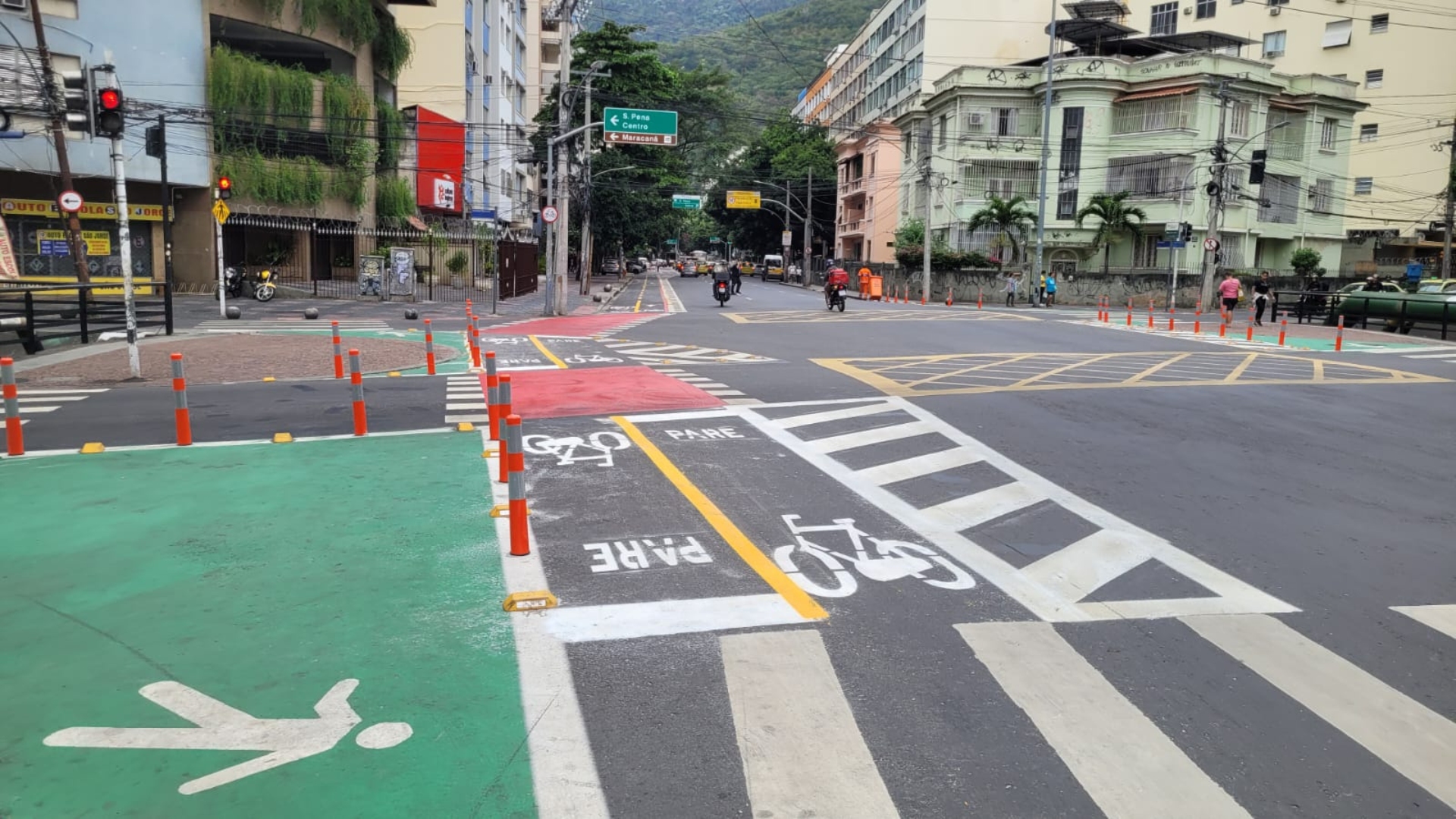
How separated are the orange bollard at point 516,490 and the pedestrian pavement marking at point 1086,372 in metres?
8.62

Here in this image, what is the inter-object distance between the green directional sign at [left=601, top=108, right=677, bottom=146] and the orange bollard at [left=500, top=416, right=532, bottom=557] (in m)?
29.0

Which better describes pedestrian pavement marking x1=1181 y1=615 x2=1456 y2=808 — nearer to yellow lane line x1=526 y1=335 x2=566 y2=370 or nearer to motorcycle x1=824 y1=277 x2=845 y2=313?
yellow lane line x1=526 y1=335 x2=566 y2=370

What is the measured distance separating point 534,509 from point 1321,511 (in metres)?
6.68

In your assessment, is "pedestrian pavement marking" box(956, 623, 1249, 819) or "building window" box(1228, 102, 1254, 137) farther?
"building window" box(1228, 102, 1254, 137)

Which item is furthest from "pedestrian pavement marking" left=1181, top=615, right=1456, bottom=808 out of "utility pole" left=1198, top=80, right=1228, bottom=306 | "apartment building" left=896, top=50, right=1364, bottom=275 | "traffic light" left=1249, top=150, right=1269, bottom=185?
"apartment building" left=896, top=50, right=1364, bottom=275

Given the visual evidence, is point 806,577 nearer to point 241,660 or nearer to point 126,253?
point 241,660

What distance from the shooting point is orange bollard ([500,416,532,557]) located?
6.88 metres

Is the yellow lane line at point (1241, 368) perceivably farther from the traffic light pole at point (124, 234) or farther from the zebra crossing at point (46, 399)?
the zebra crossing at point (46, 399)

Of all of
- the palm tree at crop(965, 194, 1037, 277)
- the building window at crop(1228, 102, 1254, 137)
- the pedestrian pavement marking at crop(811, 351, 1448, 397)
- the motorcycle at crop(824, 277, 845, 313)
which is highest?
the building window at crop(1228, 102, 1254, 137)

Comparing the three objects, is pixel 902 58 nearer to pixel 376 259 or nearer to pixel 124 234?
pixel 376 259

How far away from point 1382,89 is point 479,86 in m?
53.5

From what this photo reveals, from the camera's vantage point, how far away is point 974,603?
20.8 ft

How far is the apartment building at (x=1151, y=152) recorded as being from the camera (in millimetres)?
51656

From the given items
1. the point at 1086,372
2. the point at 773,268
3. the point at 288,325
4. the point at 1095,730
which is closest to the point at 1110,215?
the point at 1086,372
